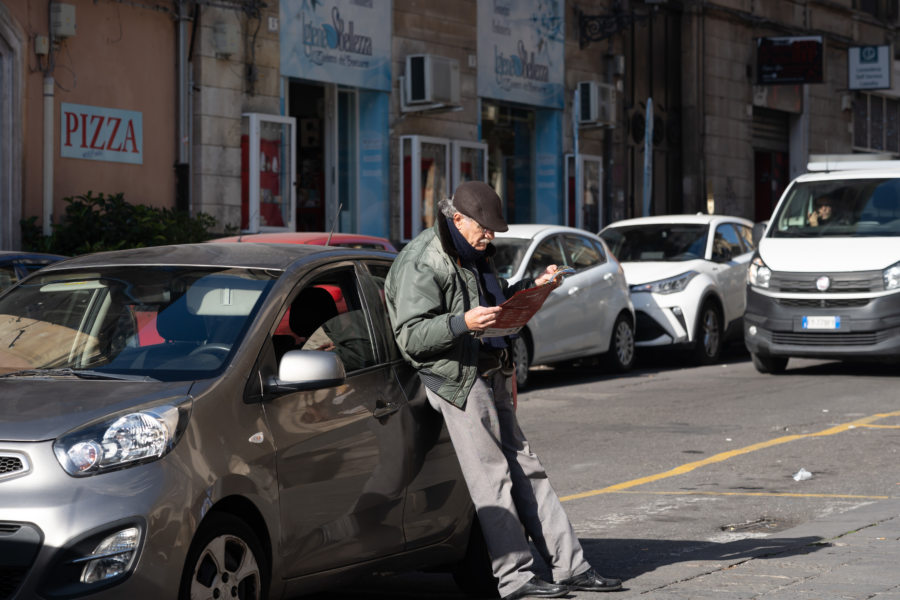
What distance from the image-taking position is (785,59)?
33.2 metres

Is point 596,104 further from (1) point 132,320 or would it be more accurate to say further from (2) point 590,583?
(1) point 132,320

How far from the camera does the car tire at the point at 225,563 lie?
4973 mm

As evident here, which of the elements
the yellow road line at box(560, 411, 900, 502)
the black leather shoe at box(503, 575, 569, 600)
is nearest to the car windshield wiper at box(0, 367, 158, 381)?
the black leather shoe at box(503, 575, 569, 600)

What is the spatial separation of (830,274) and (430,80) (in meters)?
8.90

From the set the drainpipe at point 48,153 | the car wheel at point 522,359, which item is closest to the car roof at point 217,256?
the car wheel at point 522,359

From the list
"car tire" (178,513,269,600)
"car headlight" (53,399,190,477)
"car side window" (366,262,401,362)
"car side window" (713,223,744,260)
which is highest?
"car side window" (713,223,744,260)

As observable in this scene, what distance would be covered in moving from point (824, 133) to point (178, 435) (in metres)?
33.7

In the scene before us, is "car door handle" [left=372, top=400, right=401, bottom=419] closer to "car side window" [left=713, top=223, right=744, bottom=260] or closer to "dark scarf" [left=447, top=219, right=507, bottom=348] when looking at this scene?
"dark scarf" [left=447, top=219, right=507, bottom=348]

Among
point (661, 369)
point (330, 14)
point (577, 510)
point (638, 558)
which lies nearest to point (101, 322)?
point (638, 558)

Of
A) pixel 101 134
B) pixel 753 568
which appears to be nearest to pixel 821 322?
pixel 101 134

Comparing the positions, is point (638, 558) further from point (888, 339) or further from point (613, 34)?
point (613, 34)

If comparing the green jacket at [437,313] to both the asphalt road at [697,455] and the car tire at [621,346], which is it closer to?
the asphalt road at [697,455]

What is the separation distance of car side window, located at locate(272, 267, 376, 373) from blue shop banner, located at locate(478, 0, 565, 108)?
19.4 meters

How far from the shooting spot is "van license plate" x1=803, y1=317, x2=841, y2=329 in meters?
15.8
